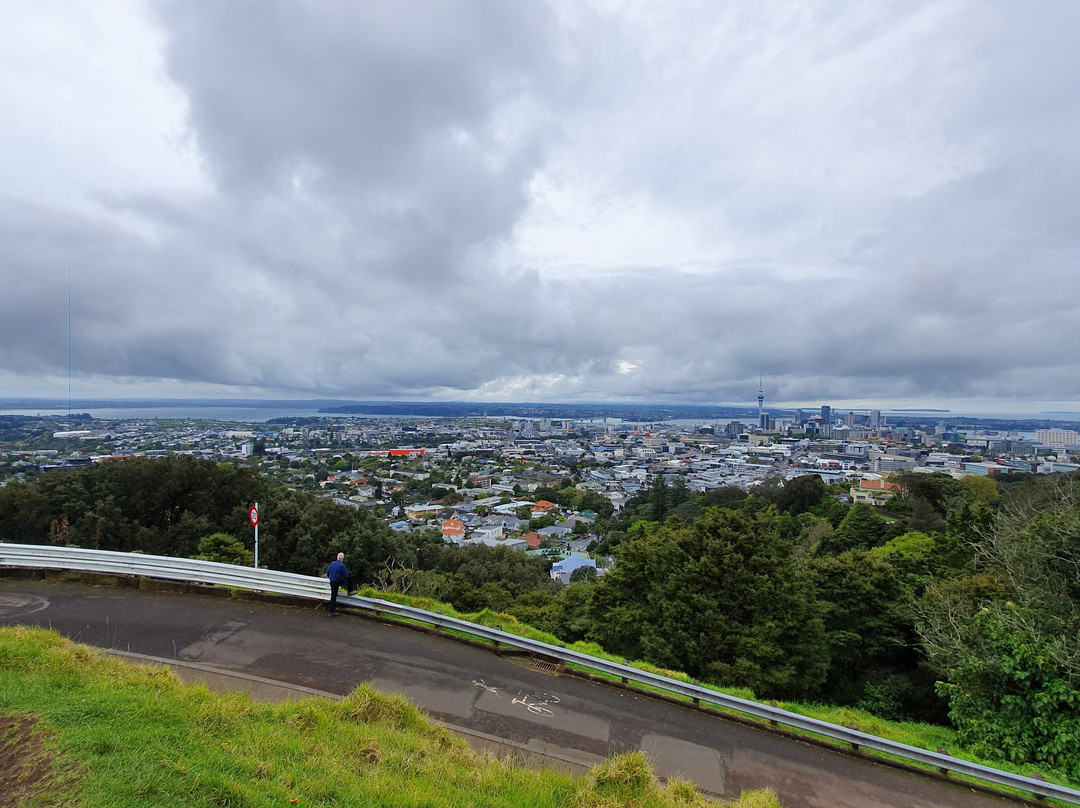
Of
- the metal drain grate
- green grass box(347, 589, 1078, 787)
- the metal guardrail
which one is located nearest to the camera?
the metal guardrail

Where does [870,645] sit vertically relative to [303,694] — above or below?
below

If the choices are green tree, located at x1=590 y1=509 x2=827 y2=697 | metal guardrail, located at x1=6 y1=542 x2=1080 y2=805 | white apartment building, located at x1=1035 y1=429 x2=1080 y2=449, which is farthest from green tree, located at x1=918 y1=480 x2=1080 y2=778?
white apartment building, located at x1=1035 y1=429 x2=1080 y2=449

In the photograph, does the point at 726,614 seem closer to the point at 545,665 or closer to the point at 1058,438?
the point at 545,665

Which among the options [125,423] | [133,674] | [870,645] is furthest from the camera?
[125,423]

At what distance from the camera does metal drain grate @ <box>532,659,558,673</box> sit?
6453 mm

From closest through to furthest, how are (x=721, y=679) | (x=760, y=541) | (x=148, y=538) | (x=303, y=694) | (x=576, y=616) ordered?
(x=303, y=694)
(x=721, y=679)
(x=760, y=541)
(x=576, y=616)
(x=148, y=538)

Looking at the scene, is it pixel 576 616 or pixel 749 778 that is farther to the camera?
pixel 576 616

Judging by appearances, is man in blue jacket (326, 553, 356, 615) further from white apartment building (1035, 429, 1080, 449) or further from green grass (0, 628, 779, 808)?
white apartment building (1035, 429, 1080, 449)

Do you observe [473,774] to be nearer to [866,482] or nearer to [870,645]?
[870,645]

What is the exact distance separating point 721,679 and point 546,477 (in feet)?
266

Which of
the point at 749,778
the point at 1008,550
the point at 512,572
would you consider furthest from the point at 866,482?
the point at 749,778

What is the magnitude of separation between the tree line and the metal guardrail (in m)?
2.74

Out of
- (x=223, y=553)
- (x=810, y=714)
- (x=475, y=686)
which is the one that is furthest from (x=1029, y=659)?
(x=223, y=553)

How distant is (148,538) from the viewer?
18.1 metres
